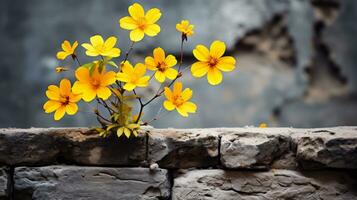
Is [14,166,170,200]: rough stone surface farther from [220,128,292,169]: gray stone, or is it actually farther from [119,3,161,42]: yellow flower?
[119,3,161,42]: yellow flower

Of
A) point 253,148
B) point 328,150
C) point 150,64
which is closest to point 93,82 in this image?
point 150,64

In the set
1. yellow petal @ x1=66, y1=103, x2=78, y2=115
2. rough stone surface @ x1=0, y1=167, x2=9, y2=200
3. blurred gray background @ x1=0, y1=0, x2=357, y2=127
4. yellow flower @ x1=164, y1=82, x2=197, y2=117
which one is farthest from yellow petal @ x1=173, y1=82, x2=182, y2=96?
blurred gray background @ x1=0, y1=0, x2=357, y2=127

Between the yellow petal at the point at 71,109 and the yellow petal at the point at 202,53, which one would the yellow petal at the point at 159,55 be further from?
the yellow petal at the point at 71,109

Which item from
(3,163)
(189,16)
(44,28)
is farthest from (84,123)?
(3,163)

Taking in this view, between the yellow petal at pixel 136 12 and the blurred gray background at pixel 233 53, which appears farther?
the blurred gray background at pixel 233 53

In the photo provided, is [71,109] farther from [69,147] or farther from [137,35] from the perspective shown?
[137,35]

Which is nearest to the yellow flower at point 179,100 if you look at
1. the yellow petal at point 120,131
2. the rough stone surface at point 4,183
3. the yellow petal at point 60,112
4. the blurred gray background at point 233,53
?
the yellow petal at point 120,131
